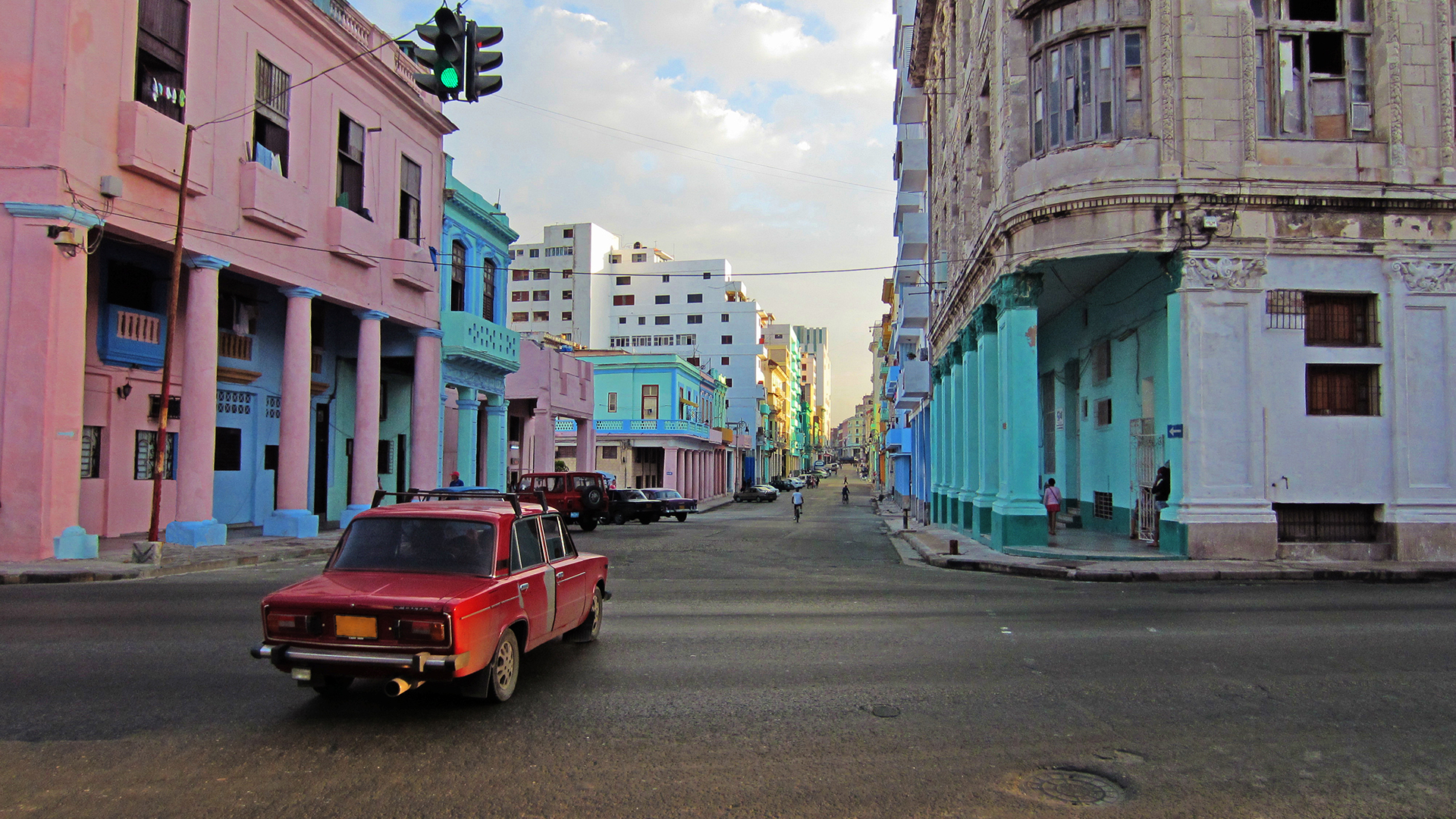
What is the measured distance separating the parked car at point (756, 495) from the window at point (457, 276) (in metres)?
35.6

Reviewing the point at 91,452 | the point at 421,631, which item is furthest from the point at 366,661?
the point at 91,452

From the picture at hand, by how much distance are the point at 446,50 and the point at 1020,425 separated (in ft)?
44.5

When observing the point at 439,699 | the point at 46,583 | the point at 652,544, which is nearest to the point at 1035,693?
the point at 439,699

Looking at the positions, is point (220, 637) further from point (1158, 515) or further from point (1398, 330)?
point (1398, 330)

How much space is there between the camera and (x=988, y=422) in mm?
21984

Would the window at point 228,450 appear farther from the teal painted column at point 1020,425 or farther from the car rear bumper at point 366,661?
the teal painted column at point 1020,425

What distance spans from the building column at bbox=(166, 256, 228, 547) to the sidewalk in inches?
584

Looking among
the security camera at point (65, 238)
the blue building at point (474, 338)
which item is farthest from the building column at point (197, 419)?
the blue building at point (474, 338)

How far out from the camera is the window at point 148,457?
63.9 ft

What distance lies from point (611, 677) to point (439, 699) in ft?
4.45

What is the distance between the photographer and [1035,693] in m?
6.53

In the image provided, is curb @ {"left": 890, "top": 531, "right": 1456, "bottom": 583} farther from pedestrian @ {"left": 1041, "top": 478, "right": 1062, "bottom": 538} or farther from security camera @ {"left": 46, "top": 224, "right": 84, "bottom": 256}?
security camera @ {"left": 46, "top": 224, "right": 84, "bottom": 256}

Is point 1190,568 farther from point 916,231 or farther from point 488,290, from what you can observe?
point 488,290

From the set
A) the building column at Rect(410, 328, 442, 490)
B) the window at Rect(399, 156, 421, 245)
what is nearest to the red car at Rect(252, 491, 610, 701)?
the building column at Rect(410, 328, 442, 490)
